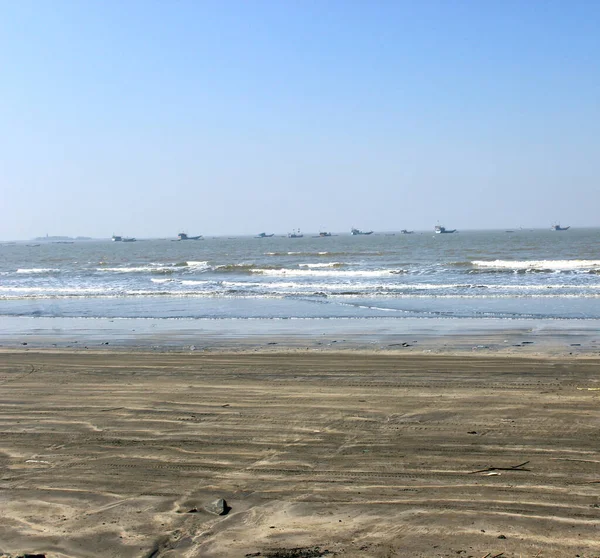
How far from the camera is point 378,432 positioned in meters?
7.02

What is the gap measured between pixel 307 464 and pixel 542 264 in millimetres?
42183

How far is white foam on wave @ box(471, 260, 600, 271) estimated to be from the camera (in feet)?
136

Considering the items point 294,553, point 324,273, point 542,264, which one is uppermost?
point 542,264

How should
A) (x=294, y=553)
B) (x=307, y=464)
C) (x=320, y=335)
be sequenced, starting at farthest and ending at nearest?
(x=320, y=335)
(x=307, y=464)
(x=294, y=553)

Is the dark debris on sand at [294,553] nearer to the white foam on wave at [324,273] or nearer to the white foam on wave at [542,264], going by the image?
the white foam on wave at [324,273]

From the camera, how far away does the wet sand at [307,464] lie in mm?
4590

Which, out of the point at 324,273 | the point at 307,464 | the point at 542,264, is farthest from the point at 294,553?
the point at 542,264

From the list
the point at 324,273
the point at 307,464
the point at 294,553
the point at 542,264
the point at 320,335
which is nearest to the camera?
the point at 294,553

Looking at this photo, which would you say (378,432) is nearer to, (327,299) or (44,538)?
(44,538)

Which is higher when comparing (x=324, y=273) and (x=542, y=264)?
(x=542, y=264)

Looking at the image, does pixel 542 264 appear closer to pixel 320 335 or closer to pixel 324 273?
pixel 324 273

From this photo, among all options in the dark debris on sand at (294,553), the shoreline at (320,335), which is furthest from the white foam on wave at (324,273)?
the dark debris on sand at (294,553)

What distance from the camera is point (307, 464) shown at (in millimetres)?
6059

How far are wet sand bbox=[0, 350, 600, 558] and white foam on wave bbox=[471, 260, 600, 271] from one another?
33.2 metres
